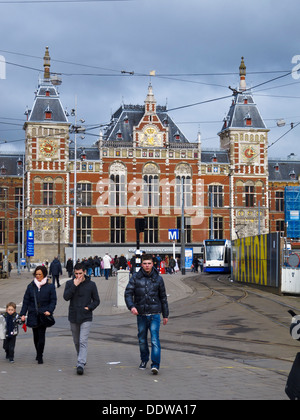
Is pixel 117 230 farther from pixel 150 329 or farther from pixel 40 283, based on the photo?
pixel 150 329

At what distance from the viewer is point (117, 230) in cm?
6012

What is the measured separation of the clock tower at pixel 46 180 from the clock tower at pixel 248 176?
15410 millimetres

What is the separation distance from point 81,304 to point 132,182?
169ft

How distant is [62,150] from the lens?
57969mm

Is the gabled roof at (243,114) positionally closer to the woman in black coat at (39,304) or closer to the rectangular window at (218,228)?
the rectangular window at (218,228)

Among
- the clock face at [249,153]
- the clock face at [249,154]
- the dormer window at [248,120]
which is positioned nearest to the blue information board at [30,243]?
the clock face at [249,154]

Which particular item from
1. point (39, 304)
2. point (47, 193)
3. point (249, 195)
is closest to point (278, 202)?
point (249, 195)

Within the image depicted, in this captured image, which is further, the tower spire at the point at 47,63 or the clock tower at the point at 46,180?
the tower spire at the point at 47,63

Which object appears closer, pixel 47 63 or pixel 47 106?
pixel 47 106

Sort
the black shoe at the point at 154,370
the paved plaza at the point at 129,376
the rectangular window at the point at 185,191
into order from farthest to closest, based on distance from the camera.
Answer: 1. the rectangular window at the point at 185,191
2. the black shoe at the point at 154,370
3. the paved plaza at the point at 129,376

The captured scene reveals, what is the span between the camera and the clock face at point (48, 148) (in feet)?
189

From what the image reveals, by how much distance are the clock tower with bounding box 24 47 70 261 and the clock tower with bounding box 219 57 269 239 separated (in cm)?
1541
